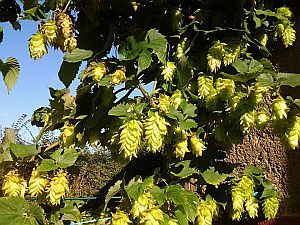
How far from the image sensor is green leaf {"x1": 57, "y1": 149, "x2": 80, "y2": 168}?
120cm

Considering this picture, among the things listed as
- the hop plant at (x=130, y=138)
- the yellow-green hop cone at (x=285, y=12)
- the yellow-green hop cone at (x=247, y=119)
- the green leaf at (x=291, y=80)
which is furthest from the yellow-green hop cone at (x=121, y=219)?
the yellow-green hop cone at (x=285, y=12)

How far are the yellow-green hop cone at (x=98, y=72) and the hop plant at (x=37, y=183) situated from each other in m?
0.29

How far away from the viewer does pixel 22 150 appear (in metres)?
1.21

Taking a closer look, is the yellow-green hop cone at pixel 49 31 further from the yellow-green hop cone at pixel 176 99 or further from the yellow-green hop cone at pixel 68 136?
the yellow-green hop cone at pixel 176 99

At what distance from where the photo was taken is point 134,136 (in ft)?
3.45

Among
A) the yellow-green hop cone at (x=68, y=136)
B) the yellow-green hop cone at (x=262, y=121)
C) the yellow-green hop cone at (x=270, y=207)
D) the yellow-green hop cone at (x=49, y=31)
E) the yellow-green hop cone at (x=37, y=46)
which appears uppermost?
the yellow-green hop cone at (x=49, y=31)

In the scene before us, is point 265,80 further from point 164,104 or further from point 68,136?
point 68,136

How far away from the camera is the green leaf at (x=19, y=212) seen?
Answer: 1.11 meters

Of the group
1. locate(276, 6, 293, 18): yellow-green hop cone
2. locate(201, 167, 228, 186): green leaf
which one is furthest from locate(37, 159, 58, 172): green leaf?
locate(276, 6, 293, 18): yellow-green hop cone

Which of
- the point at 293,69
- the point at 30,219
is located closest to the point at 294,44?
the point at 293,69

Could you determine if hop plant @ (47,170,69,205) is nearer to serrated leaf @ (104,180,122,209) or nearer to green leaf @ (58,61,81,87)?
serrated leaf @ (104,180,122,209)

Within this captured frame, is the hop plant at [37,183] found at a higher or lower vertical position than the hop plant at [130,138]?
lower

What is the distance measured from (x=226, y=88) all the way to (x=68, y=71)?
1.46 ft

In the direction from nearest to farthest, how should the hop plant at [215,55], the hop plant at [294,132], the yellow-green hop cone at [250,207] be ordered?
the hop plant at [294,132], the hop plant at [215,55], the yellow-green hop cone at [250,207]
